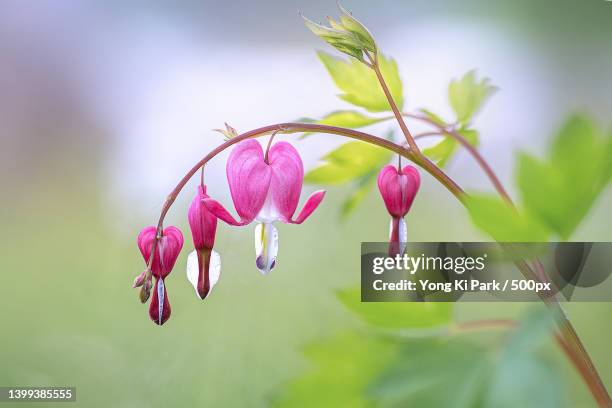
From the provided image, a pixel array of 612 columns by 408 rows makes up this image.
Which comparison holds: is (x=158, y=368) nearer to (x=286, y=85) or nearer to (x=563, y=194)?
(x=286, y=85)

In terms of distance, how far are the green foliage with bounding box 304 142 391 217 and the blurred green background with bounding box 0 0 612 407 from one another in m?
1.09

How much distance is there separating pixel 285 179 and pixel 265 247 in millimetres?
88

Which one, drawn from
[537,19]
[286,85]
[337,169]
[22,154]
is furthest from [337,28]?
[537,19]

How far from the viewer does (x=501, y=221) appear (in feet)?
1.09

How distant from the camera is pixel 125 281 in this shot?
6.54ft

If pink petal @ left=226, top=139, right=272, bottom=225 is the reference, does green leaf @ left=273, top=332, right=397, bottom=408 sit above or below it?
below

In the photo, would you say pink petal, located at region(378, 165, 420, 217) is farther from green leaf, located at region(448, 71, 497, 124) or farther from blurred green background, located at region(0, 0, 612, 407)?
blurred green background, located at region(0, 0, 612, 407)

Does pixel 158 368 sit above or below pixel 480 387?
below

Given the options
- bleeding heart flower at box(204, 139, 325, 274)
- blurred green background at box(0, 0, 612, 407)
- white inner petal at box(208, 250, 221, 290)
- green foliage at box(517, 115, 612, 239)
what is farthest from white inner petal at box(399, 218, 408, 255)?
blurred green background at box(0, 0, 612, 407)

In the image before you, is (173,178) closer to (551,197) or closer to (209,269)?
(209,269)

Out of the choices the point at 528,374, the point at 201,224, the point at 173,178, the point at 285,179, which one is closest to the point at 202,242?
the point at 201,224

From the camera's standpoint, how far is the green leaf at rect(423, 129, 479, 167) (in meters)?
0.76

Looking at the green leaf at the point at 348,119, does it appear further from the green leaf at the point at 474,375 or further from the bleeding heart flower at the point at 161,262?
the green leaf at the point at 474,375

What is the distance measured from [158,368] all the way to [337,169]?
1.35 metres
